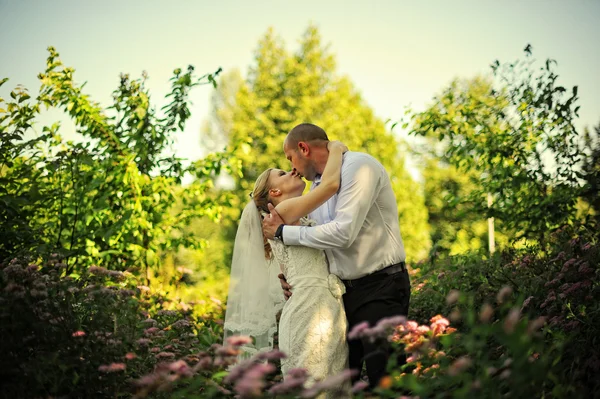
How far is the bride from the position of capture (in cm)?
345

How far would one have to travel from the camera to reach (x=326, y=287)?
11.7ft

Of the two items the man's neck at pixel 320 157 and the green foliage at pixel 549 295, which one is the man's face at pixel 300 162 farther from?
the green foliage at pixel 549 295

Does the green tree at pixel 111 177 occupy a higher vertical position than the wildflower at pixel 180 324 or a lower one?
higher

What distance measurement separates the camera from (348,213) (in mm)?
3406

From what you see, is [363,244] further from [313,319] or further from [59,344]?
[59,344]

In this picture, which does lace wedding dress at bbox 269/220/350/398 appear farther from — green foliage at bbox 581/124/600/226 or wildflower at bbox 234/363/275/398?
green foliage at bbox 581/124/600/226

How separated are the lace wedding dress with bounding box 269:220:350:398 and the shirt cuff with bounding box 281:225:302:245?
0.10 m

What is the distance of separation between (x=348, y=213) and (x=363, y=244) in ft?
0.93

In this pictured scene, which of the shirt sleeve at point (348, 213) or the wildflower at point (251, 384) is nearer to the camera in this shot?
the wildflower at point (251, 384)

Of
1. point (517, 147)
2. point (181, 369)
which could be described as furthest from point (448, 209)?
point (181, 369)

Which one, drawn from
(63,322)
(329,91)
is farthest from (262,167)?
(63,322)

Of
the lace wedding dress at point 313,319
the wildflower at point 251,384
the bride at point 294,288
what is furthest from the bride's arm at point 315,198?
the wildflower at point 251,384

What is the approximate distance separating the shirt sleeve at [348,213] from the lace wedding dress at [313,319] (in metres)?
0.17

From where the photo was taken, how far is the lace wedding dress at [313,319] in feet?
11.2
